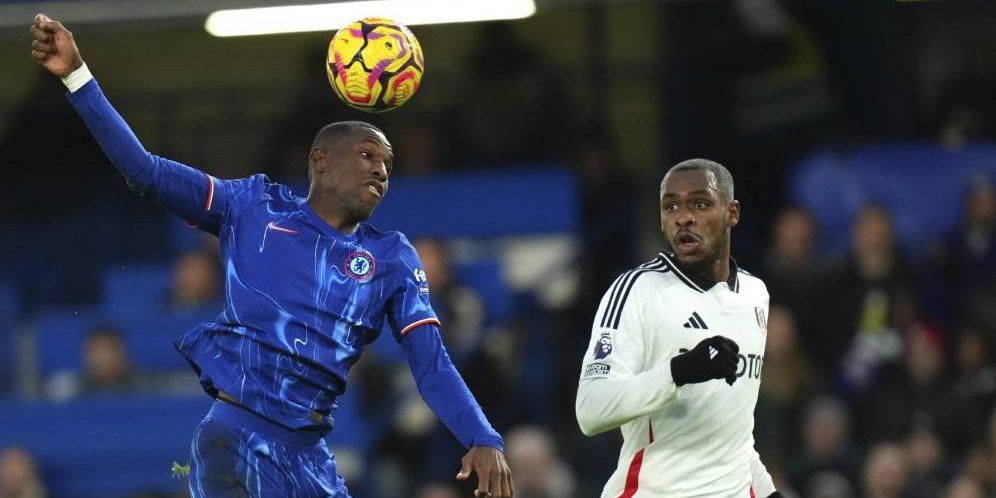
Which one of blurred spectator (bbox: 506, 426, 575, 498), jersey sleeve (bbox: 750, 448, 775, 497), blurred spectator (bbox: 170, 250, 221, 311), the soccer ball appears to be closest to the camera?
jersey sleeve (bbox: 750, 448, 775, 497)

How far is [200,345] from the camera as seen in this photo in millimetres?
5695

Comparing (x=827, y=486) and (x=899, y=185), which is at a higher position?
(x=899, y=185)

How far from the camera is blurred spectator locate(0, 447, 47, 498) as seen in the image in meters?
11.3

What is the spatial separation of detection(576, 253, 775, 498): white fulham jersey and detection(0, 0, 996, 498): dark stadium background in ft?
13.4

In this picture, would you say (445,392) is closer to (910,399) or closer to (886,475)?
(886,475)

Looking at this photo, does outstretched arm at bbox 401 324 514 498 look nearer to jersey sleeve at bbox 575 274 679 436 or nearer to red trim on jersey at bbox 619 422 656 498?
jersey sleeve at bbox 575 274 679 436

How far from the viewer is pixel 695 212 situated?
19.3ft

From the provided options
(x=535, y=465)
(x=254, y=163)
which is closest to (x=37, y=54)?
(x=535, y=465)

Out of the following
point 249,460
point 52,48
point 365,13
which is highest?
point 365,13

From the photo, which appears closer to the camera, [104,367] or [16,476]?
[16,476]

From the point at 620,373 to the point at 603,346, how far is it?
117mm

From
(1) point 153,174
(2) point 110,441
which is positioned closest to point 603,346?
(1) point 153,174

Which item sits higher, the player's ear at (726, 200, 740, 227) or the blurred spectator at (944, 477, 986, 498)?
the player's ear at (726, 200, 740, 227)

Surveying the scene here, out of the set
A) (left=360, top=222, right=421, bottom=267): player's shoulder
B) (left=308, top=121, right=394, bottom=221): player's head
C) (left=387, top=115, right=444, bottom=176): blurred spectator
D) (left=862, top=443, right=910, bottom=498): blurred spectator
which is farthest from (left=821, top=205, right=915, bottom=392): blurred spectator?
(left=308, top=121, right=394, bottom=221): player's head
